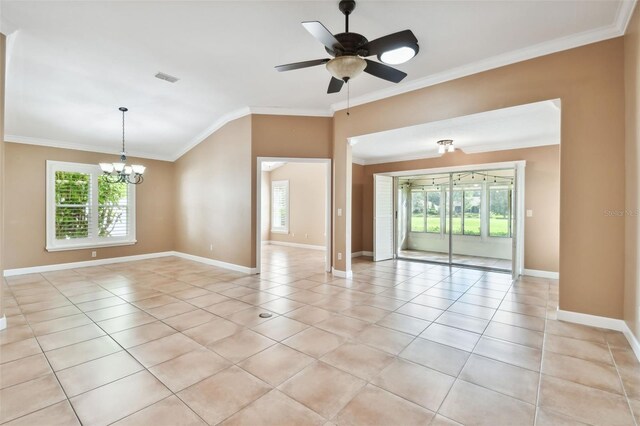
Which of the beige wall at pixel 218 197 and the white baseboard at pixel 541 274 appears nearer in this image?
the white baseboard at pixel 541 274

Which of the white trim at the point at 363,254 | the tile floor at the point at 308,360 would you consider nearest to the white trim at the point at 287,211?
the white trim at the point at 363,254

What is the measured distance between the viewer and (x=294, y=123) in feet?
19.0

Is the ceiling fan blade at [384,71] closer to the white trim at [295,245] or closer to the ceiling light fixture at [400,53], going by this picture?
the ceiling light fixture at [400,53]

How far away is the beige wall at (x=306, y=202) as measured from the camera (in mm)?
9484

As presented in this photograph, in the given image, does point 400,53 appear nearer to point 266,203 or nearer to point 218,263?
point 218,263

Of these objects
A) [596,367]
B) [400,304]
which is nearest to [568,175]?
[596,367]

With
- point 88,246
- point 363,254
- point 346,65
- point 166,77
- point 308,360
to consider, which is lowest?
point 308,360

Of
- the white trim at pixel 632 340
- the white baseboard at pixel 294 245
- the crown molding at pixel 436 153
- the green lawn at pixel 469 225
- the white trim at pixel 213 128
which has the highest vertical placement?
the white trim at pixel 213 128

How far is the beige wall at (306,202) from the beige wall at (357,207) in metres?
1.32

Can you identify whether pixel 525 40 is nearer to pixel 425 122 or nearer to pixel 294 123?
pixel 425 122

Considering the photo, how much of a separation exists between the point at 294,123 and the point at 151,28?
2.89 m

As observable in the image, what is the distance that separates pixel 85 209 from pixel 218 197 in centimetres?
306

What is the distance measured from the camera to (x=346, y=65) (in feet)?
8.59

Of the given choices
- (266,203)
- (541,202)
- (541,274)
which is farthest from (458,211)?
(266,203)
